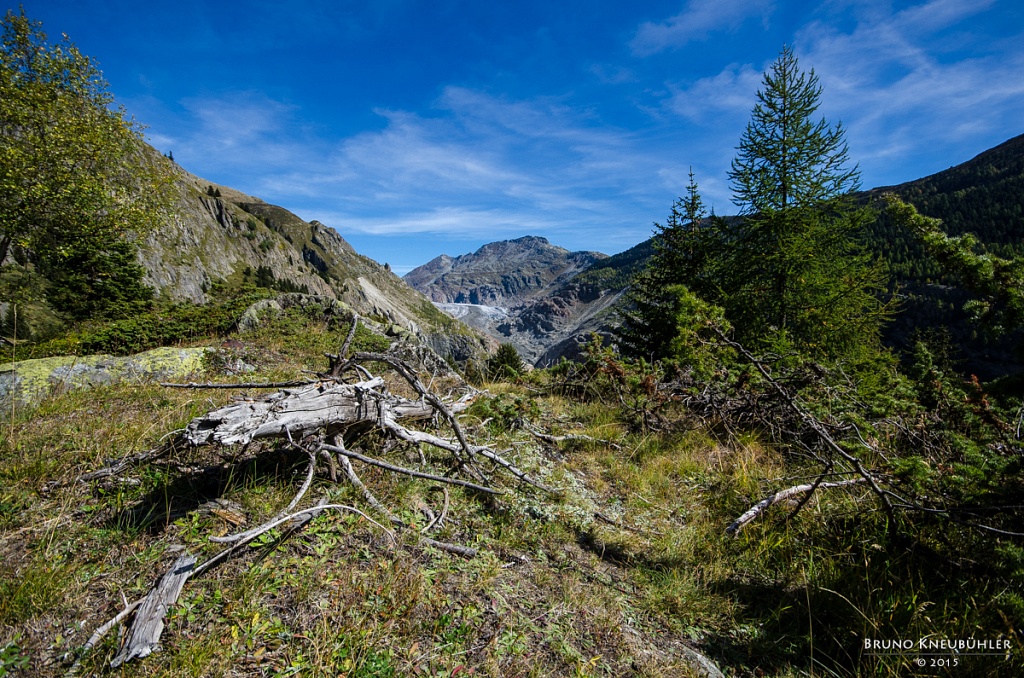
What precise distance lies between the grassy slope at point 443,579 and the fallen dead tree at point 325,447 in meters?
0.11

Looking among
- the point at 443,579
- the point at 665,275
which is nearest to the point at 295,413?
the point at 443,579

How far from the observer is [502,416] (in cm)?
596

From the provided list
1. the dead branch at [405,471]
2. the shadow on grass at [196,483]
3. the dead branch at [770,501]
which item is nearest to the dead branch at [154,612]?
the shadow on grass at [196,483]

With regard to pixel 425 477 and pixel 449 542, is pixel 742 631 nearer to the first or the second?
pixel 449 542

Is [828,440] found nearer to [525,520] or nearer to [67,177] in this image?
[525,520]

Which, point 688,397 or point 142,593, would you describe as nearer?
point 142,593

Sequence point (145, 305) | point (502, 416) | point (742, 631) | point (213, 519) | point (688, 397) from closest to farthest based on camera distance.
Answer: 1. point (742, 631)
2. point (213, 519)
3. point (502, 416)
4. point (688, 397)
5. point (145, 305)

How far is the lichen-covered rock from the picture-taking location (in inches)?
209

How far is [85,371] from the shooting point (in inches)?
242

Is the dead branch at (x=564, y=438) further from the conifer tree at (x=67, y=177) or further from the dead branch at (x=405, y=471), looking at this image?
the conifer tree at (x=67, y=177)

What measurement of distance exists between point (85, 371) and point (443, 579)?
288 inches

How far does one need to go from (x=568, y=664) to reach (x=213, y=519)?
8.94ft

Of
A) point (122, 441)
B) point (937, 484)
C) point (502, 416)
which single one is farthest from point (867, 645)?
point (122, 441)

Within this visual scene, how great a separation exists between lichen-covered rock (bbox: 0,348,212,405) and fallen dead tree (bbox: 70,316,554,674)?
12.6 feet
